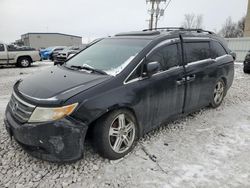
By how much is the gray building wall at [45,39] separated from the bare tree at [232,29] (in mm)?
39901

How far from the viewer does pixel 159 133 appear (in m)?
3.79

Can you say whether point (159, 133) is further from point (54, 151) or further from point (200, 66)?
point (54, 151)

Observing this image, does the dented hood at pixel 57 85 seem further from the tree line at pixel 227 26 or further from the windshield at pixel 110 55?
the tree line at pixel 227 26

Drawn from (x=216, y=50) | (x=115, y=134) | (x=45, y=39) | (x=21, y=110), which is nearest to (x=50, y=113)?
(x=21, y=110)

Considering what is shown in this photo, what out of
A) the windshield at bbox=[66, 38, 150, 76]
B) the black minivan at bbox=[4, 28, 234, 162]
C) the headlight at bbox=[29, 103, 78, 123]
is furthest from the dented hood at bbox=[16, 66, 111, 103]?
the windshield at bbox=[66, 38, 150, 76]

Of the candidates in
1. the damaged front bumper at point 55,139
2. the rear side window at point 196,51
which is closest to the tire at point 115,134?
the damaged front bumper at point 55,139

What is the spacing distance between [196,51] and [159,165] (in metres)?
2.33

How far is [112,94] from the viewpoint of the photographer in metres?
2.79

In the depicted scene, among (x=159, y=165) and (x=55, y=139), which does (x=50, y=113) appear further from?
(x=159, y=165)

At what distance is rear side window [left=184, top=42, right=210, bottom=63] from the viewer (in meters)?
3.97

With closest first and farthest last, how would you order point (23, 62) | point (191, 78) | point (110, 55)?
point (110, 55) → point (191, 78) → point (23, 62)

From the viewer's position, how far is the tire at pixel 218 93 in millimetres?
4848

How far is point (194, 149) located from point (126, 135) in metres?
1.05

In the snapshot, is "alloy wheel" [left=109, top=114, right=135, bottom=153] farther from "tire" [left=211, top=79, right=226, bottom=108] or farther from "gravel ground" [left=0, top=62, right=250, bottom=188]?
"tire" [left=211, top=79, right=226, bottom=108]
